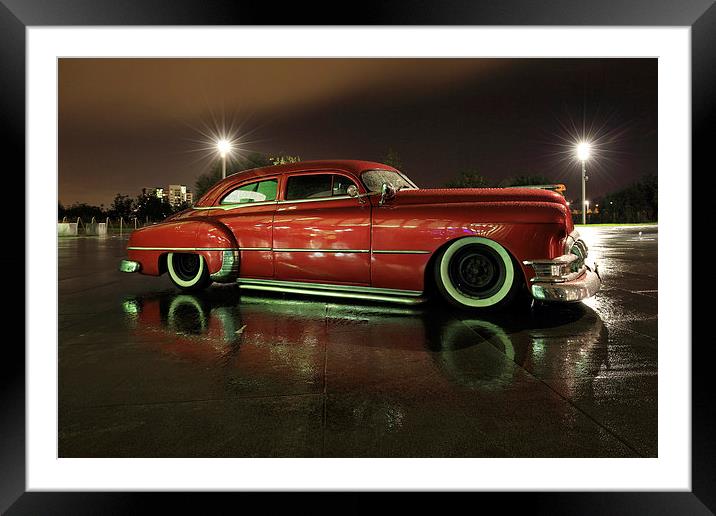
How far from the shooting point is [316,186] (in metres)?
5.43

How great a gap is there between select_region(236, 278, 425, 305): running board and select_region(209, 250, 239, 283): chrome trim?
11 centimetres

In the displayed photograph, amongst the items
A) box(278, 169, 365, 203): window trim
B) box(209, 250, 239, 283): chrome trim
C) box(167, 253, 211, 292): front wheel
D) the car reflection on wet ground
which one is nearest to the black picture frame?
the car reflection on wet ground

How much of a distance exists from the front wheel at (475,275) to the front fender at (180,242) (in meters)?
2.60

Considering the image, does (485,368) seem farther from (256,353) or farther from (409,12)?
(409,12)

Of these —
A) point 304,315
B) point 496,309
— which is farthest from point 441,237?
point 304,315

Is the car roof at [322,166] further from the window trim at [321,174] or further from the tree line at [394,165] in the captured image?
the tree line at [394,165]

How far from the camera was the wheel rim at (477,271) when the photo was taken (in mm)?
4609

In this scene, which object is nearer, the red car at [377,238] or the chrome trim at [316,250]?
the red car at [377,238]

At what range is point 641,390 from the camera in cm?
266

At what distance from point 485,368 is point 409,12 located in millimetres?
2270

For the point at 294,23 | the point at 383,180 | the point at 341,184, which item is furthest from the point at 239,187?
the point at 294,23

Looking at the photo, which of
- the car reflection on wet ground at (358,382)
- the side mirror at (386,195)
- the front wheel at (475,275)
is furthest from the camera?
the side mirror at (386,195)

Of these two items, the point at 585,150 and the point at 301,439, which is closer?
the point at 301,439

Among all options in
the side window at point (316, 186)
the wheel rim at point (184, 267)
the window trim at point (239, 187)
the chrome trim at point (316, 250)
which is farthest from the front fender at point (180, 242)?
the side window at point (316, 186)
